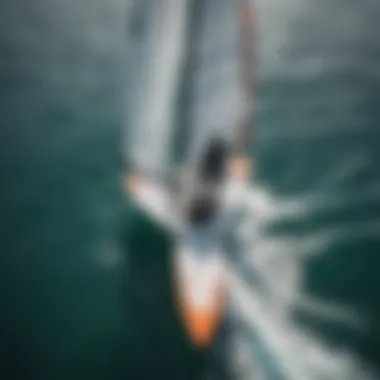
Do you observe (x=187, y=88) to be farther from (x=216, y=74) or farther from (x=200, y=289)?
(x=200, y=289)

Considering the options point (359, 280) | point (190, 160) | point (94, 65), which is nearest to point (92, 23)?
point (94, 65)

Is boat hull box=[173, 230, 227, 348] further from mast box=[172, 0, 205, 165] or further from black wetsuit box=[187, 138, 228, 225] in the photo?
mast box=[172, 0, 205, 165]

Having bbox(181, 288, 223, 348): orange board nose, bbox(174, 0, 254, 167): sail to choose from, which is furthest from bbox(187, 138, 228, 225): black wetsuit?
bbox(181, 288, 223, 348): orange board nose

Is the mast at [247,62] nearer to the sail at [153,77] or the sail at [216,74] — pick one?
the sail at [216,74]

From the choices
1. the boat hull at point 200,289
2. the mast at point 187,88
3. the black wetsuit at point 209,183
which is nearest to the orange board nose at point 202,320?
the boat hull at point 200,289

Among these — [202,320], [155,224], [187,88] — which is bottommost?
[202,320]

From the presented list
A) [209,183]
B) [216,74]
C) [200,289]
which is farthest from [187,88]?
[200,289]
